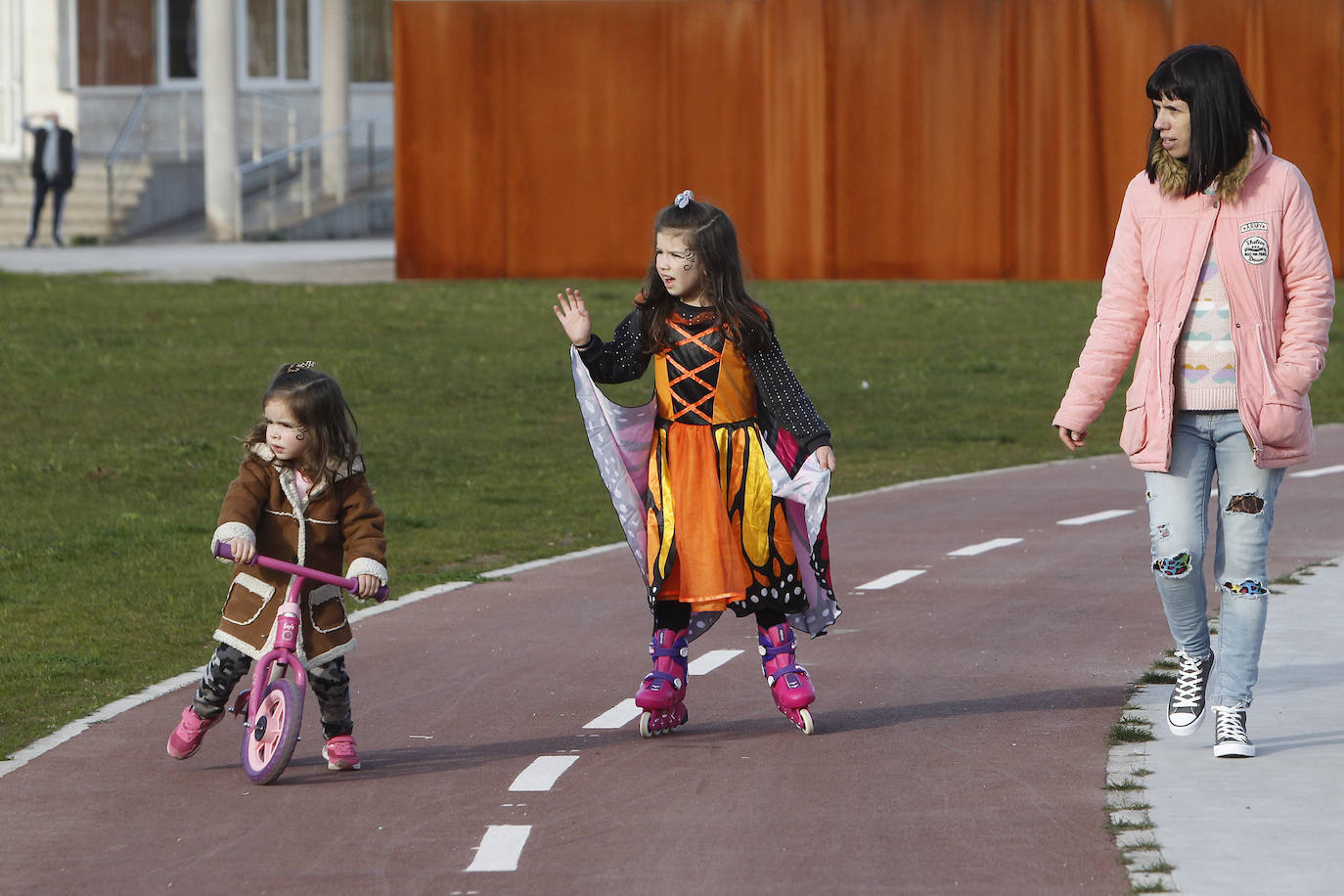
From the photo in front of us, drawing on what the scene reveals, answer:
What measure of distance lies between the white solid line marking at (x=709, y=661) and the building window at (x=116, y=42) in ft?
122

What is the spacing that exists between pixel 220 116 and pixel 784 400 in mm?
31961

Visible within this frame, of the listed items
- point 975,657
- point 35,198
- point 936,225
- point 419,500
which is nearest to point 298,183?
point 35,198

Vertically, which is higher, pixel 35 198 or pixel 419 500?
pixel 35 198

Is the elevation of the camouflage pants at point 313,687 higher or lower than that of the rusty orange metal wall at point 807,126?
lower

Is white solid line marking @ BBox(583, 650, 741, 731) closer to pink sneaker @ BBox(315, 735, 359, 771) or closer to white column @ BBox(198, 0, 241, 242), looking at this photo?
pink sneaker @ BBox(315, 735, 359, 771)

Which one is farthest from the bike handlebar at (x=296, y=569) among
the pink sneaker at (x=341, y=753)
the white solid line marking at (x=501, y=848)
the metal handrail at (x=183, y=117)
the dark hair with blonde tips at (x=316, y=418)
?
the metal handrail at (x=183, y=117)

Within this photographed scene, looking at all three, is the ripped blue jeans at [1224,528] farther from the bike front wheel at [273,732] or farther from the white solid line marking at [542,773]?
the bike front wheel at [273,732]

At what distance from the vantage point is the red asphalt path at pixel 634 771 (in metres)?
5.79

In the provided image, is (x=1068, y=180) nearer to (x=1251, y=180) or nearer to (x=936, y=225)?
(x=936, y=225)

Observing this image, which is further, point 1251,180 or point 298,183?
point 298,183

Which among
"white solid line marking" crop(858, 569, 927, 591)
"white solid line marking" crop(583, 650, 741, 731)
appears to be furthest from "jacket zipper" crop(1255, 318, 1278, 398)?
"white solid line marking" crop(858, 569, 927, 591)

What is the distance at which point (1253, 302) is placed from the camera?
6598 mm

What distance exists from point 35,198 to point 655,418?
3122 centimetres

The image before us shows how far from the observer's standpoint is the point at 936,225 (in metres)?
29.8
